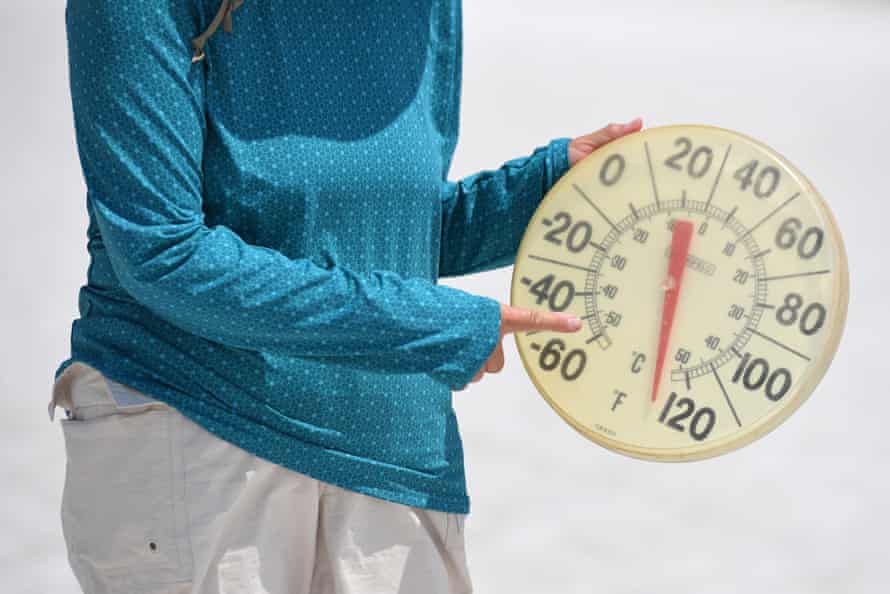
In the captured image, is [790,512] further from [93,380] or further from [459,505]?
[93,380]

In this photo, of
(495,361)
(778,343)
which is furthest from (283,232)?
(778,343)

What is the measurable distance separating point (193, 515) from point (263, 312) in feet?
0.68

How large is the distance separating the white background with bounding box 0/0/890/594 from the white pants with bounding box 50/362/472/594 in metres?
1.21

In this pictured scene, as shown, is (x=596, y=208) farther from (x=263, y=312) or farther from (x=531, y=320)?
(x=263, y=312)

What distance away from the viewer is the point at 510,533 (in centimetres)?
266

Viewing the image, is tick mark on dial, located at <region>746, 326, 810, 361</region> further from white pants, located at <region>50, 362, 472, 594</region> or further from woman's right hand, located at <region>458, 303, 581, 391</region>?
white pants, located at <region>50, 362, 472, 594</region>

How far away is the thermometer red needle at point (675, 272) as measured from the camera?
1.32 meters

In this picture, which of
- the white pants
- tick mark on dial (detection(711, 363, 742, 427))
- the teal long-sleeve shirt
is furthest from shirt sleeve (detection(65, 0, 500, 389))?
tick mark on dial (detection(711, 363, 742, 427))

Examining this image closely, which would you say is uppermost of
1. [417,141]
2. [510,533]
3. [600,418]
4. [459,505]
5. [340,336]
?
[417,141]

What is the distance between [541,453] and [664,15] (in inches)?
79.2

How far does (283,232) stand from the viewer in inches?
49.4

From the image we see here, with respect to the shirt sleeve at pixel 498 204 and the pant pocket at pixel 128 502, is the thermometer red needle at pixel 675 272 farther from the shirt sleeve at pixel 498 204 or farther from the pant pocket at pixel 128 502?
the pant pocket at pixel 128 502

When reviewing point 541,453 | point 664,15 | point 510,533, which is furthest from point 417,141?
point 664,15

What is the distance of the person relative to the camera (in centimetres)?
118
